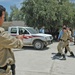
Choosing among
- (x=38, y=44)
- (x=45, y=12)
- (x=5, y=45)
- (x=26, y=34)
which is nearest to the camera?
(x=5, y=45)

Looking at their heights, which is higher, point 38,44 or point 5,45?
point 5,45

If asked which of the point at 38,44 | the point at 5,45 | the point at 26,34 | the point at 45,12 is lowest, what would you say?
the point at 38,44

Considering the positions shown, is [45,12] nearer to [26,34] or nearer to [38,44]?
[26,34]

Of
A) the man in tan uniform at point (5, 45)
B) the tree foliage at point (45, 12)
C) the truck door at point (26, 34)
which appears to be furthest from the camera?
the tree foliage at point (45, 12)

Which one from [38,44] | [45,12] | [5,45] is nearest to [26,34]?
[38,44]


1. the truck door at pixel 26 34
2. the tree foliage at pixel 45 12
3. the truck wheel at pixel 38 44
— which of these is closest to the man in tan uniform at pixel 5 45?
the truck door at pixel 26 34

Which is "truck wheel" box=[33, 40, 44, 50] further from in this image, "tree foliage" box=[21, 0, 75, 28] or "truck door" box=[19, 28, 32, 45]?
"tree foliage" box=[21, 0, 75, 28]

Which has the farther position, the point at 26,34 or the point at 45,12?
the point at 45,12

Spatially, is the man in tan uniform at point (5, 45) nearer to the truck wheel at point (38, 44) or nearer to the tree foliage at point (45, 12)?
the truck wheel at point (38, 44)

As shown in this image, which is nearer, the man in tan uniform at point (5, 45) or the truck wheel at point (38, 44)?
the man in tan uniform at point (5, 45)

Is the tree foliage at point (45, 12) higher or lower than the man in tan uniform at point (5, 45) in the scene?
higher

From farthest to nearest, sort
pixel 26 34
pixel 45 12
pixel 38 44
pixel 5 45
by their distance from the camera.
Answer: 1. pixel 45 12
2. pixel 26 34
3. pixel 38 44
4. pixel 5 45

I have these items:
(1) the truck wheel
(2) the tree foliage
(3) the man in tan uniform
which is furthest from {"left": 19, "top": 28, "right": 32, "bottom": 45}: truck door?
(3) the man in tan uniform

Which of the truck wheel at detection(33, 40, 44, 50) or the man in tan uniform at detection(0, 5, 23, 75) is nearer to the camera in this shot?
the man in tan uniform at detection(0, 5, 23, 75)
